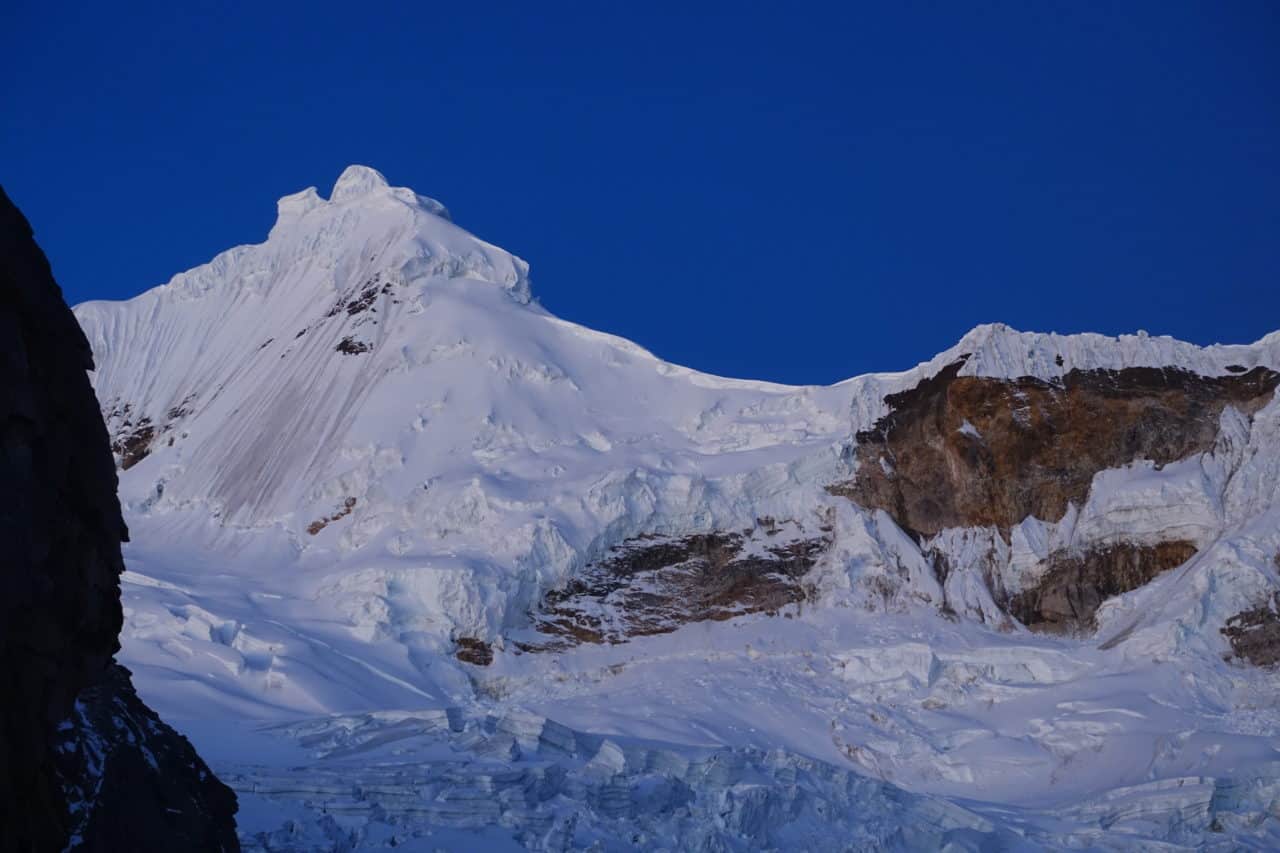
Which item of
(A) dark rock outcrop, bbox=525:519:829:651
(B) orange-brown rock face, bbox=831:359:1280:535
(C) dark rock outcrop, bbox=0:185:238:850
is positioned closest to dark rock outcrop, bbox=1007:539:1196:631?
(B) orange-brown rock face, bbox=831:359:1280:535

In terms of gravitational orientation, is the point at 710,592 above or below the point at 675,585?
below

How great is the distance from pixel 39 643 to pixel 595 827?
21.1 m

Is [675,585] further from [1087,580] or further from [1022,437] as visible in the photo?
[1087,580]

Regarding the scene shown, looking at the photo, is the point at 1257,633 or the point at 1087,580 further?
the point at 1087,580

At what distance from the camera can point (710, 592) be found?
225 ft

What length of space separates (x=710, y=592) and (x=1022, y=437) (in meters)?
15.3

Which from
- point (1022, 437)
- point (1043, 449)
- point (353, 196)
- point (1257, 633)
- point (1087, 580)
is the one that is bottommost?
point (1257, 633)

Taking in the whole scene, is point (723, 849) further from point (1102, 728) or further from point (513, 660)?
point (513, 660)

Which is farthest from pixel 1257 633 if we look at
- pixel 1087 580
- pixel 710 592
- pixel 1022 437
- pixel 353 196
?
pixel 353 196

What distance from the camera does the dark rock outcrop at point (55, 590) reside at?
16703 millimetres

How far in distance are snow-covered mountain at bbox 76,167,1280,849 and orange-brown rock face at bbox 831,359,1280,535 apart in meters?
0.12

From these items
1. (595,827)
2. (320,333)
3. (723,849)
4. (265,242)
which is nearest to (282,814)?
(595,827)

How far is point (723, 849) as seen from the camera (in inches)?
1459

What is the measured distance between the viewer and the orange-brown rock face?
65.8 metres
